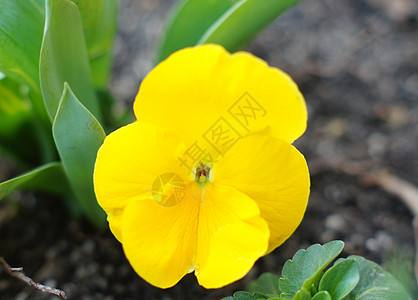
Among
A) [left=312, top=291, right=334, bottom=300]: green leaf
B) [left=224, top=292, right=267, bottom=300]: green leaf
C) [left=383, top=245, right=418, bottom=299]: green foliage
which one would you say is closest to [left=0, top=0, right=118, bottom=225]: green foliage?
[left=224, top=292, right=267, bottom=300]: green leaf

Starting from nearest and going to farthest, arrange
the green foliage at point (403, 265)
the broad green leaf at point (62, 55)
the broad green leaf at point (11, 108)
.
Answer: the broad green leaf at point (62, 55), the green foliage at point (403, 265), the broad green leaf at point (11, 108)

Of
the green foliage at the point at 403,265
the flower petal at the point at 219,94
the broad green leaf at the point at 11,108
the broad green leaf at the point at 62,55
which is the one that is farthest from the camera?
the broad green leaf at the point at 11,108

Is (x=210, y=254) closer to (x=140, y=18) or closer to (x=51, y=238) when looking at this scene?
(x=51, y=238)

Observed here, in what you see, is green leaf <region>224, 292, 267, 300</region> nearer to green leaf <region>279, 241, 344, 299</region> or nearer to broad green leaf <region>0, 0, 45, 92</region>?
green leaf <region>279, 241, 344, 299</region>

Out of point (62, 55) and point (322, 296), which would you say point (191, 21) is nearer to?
point (62, 55)

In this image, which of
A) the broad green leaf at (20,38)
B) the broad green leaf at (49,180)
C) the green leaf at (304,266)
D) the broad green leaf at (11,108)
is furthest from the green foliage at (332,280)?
the broad green leaf at (11,108)

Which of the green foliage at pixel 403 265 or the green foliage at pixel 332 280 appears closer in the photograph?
the green foliage at pixel 332 280

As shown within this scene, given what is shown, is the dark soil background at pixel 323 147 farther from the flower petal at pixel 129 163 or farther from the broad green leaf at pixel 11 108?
the flower petal at pixel 129 163

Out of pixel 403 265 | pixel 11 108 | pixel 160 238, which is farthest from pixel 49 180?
pixel 403 265
